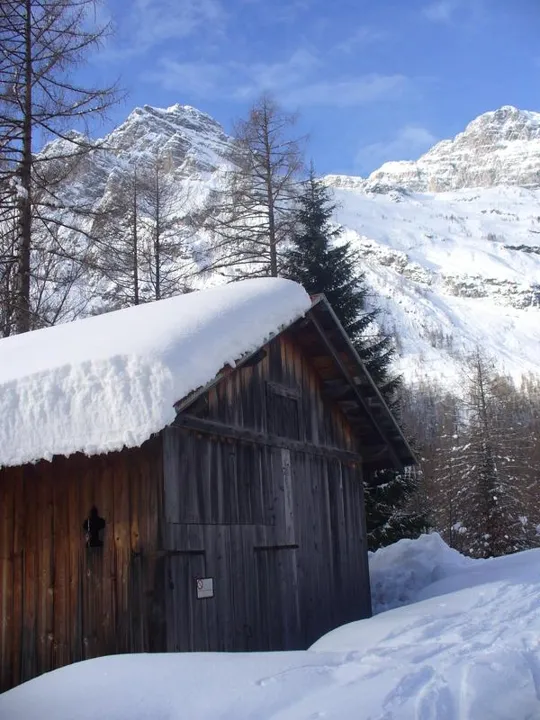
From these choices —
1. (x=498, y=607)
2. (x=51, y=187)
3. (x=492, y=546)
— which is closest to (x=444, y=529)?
(x=492, y=546)

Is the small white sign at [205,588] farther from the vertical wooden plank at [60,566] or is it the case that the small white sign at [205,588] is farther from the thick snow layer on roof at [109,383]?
the thick snow layer on roof at [109,383]

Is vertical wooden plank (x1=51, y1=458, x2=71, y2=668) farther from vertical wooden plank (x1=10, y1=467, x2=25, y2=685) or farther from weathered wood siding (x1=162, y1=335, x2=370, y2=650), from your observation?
weathered wood siding (x1=162, y1=335, x2=370, y2=650)

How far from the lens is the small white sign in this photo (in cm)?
835

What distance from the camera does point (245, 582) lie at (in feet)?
30.6

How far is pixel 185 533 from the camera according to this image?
8258 mm

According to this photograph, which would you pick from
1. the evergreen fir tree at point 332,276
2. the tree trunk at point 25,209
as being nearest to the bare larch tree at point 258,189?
the evergreen fir tree at point 332,276

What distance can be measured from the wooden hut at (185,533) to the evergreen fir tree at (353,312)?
8384mm

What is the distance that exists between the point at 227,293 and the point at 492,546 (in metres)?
23.8

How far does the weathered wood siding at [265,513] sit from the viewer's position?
834 centimetres

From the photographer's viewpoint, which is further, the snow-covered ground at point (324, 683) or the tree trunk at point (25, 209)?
the tree trunk at point (25, 209)

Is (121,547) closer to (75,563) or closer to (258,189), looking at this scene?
(75,563)

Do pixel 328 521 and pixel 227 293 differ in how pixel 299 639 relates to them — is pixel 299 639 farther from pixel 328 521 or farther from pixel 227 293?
pixel 227 293

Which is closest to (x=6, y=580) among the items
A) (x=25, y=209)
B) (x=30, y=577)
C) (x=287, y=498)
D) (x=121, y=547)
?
(x=30, y=577)

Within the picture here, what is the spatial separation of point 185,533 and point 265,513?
1.94m
